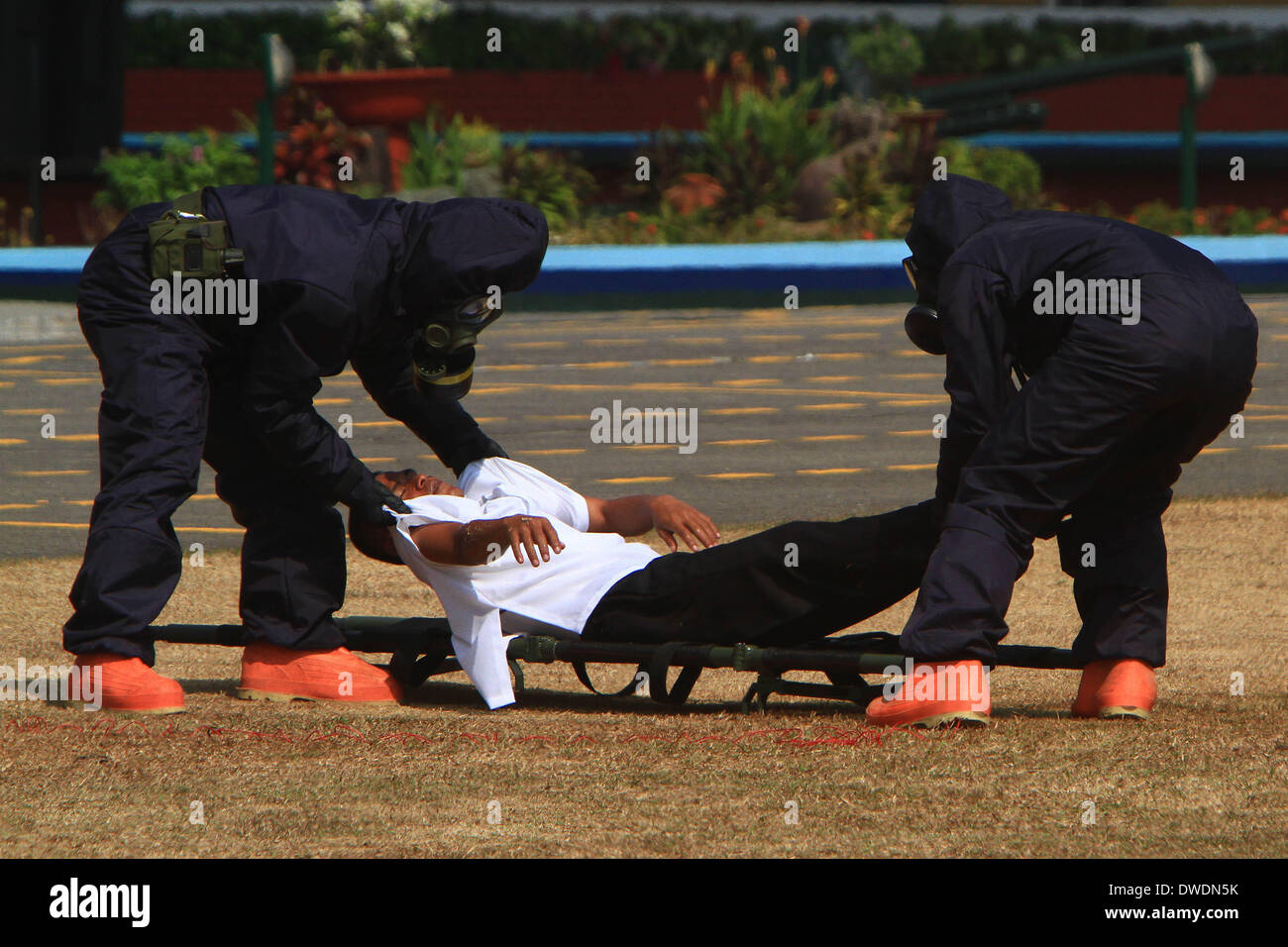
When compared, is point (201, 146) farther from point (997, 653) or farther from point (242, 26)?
point (997, 653)

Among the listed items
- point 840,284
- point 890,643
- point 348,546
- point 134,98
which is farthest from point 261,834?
point 134,98

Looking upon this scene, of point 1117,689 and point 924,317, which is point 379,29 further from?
point 1117,689

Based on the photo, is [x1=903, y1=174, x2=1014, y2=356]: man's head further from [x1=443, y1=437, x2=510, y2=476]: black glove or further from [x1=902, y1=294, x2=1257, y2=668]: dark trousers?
Answer: [x1=443, y1=437, x2=510, y2=476]: black glove

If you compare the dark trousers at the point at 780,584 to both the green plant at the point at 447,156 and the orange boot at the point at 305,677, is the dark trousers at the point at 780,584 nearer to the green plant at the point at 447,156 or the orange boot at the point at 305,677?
the orange boot at the point at 305,677

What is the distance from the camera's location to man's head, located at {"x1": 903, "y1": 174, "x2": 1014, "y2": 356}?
5.12 metres

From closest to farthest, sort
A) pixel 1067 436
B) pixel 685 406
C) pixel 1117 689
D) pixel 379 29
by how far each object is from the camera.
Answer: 1. pixel 1067 436
2. pixel 1117 689
3. pixel 685 406
4. pixel 379 29

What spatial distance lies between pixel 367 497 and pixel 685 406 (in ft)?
17.6

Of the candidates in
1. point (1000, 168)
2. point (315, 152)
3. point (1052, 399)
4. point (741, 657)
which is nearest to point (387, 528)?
point (741, 657)

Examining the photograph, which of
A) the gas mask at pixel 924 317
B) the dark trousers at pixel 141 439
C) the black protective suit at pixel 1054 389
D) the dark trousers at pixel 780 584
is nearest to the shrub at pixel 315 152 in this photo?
the dark trousers at pixel 141 439

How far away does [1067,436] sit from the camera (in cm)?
475

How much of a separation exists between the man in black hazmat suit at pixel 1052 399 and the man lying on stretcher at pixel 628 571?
0.33m

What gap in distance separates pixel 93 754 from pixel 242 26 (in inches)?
645

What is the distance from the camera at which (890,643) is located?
206 inches

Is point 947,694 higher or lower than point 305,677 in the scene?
higher
